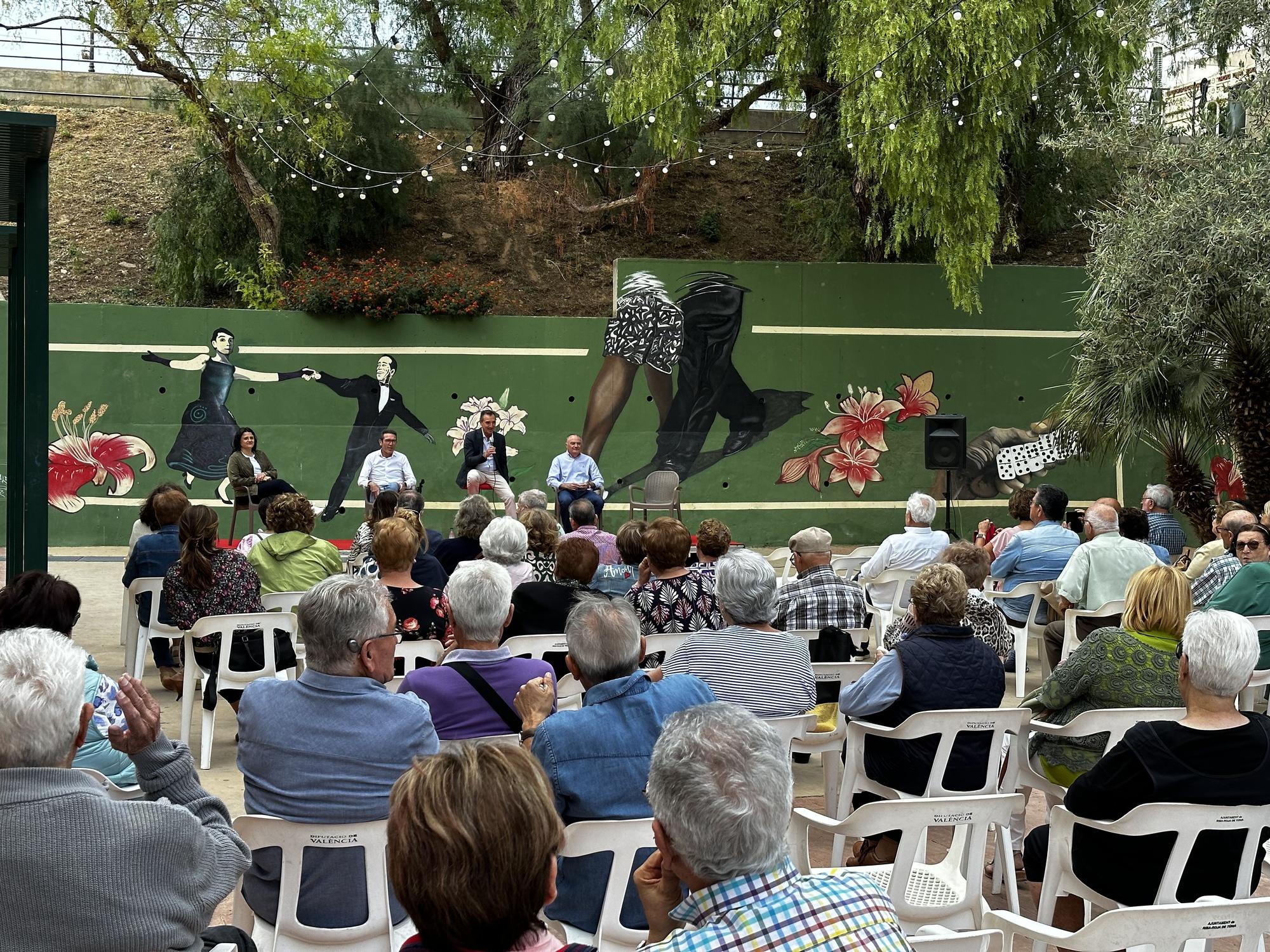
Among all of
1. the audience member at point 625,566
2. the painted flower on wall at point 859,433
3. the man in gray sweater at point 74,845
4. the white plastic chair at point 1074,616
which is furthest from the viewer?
the painted flower on wall at point 859,433

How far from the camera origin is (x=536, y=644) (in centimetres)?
478

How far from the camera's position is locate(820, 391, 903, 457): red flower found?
48.2ft

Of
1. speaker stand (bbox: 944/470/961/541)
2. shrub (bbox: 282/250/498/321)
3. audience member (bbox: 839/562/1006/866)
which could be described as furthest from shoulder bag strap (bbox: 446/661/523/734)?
shrub (bbox: 282/250/498/321)

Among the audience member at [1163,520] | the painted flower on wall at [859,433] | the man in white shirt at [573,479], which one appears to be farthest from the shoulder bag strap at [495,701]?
the painted flower on wall at [859,433]

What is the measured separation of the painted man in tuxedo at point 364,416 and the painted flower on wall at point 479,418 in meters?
0.59

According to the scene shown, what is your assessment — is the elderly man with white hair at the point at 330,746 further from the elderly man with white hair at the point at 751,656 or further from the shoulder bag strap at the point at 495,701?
the elderly man with white hair at the point at 751,656

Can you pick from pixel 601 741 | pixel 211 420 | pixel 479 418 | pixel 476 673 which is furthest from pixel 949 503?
pixel 601 741

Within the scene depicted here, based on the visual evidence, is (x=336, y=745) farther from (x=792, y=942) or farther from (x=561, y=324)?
(x=561, y=324)

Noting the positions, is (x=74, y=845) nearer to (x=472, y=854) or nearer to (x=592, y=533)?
(x=472, y=854)

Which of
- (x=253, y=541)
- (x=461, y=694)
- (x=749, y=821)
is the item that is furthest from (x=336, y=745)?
(x=253, y=541)

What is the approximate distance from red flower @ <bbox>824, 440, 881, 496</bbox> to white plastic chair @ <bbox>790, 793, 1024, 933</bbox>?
11445mm

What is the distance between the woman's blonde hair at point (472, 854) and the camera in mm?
1607

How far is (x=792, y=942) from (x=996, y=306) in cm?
1380

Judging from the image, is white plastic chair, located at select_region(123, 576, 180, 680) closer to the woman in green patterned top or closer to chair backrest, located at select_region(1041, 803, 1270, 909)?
the woman in green patterned top
